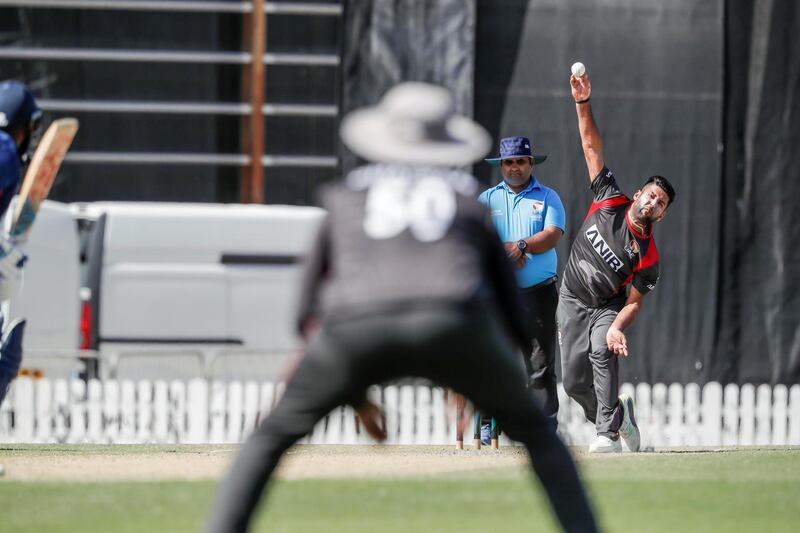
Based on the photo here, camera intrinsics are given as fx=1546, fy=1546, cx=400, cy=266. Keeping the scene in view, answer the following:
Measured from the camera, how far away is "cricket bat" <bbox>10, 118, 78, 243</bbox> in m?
8.01

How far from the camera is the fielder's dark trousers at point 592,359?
32.2 ft

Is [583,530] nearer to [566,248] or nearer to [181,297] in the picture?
[181,297]

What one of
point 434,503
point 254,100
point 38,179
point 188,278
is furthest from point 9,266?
point 254,100

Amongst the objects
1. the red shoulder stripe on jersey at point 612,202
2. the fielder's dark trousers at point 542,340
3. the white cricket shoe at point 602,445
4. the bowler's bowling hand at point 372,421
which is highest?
the red shoulder stripe on jersey at point 612,202

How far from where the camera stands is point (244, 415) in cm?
1498

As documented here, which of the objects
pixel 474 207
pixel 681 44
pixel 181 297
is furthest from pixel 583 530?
pixel 681 44

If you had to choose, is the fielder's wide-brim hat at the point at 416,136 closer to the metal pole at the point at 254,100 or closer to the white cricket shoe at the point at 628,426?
the white cricket shoe at the point at 628,426

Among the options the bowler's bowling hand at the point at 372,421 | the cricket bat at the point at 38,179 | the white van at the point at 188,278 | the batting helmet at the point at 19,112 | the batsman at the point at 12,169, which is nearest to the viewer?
the bowler's bowling hand at the point at 372,421

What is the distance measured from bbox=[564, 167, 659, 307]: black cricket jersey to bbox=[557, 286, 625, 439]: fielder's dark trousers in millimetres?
85

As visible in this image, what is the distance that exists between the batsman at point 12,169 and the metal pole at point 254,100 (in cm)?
1421

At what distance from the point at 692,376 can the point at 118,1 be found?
9876 mm

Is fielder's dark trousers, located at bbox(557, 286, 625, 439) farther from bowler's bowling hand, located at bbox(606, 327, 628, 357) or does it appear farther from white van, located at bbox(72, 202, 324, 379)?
white van, located at bbox(72, 202, 324, 379)

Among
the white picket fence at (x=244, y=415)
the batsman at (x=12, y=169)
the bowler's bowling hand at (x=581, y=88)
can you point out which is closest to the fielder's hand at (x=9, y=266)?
the batsman at (x=12, y=169)

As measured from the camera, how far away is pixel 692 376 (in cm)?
1794
